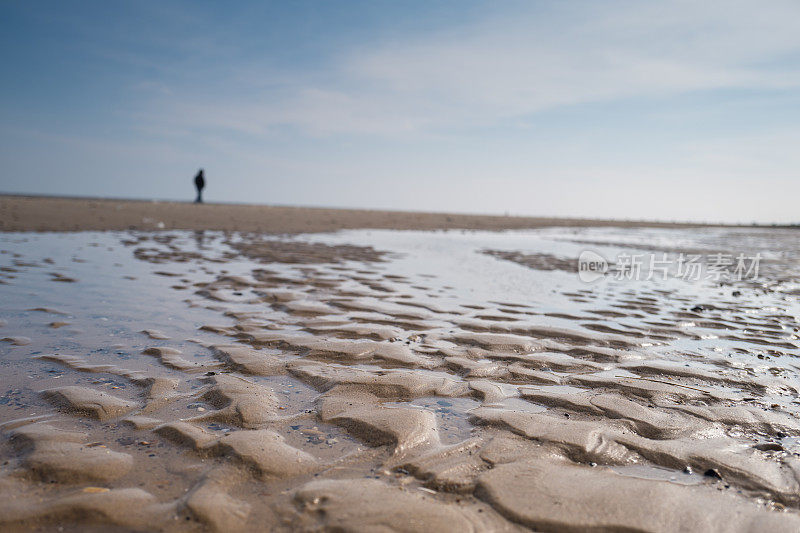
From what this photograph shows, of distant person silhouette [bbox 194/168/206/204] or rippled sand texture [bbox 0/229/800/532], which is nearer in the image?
rippled sand texture [bbox 0/229/800/532]

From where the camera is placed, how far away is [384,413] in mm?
2529

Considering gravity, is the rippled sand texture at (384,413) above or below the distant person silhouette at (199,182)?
below

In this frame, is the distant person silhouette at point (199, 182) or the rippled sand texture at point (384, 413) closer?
the rippled sand texture at point (384, 413)

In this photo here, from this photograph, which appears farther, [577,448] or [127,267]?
[127,267]

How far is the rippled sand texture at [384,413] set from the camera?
1.72 m

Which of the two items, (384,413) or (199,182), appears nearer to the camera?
(384,413)

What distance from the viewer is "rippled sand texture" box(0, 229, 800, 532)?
1725 millimetres

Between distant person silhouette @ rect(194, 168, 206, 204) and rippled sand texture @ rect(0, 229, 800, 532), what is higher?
distant person silhouette @ rect(194, 168, 206, 204)

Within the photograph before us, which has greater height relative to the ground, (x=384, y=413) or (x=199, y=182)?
(x=199, y=182)

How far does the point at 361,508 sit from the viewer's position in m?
1.70

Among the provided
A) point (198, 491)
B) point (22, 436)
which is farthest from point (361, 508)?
point (22, 436)

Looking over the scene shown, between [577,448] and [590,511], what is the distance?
20.8 inches

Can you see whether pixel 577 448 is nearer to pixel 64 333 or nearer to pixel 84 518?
pixel 84 518

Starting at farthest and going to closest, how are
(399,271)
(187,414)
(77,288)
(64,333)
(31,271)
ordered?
(399,271), (31,271), (77,288), (64,333), (187,414)
